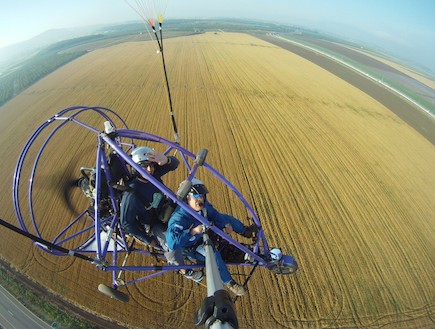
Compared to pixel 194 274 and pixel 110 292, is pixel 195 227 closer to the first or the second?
pixel 194 274

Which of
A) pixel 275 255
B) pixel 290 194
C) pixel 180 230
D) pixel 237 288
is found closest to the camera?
pixel 180 230

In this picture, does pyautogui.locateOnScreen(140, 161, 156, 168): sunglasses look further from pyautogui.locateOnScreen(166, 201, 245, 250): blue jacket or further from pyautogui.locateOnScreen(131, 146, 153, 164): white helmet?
pyautogui.locateOnScreen(166, 201, 245, 250): blue jacket

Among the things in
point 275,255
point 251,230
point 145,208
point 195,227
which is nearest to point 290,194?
point 275,255

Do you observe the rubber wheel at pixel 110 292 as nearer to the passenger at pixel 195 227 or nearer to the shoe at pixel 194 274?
the shoe at pixel 194 274

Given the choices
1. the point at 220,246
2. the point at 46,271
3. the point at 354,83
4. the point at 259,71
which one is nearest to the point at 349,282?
the point at 220,246

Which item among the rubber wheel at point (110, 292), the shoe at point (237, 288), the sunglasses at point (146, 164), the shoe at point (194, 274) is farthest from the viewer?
the shoe at point (194, 274)

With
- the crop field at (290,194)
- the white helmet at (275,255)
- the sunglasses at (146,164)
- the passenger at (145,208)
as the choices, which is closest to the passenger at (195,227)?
the passenger at (145,208)
